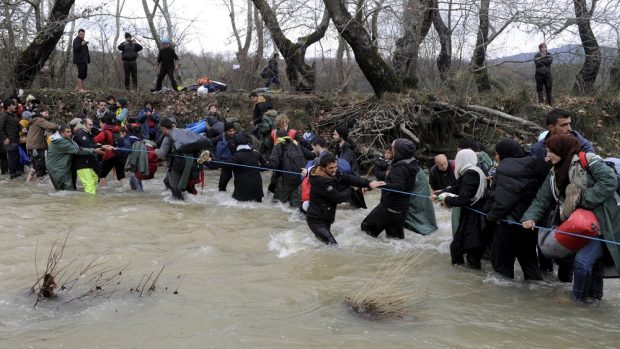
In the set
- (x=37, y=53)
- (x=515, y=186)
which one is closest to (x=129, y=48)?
(x=37, y=53)

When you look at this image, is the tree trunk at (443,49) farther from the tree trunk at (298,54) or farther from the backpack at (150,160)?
the backpack at (150,160)

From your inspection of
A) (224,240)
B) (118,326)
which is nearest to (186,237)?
(224,240)

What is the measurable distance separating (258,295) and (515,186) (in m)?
2.92

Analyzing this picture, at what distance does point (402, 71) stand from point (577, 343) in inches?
507

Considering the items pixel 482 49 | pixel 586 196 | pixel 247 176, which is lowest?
pixel 247 176

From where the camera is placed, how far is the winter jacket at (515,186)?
5766 mm

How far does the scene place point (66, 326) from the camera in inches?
186

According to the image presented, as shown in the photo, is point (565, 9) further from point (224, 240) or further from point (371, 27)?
point (224, 240)

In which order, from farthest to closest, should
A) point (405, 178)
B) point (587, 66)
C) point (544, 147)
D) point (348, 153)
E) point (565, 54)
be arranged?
point (587, 66) → point (565, 54) → point (348, 153) → point (405, 178) → point (544, 147)

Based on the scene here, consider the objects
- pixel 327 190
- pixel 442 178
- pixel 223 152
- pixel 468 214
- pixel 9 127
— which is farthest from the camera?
pixel 9 127

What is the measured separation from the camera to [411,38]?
16.0m

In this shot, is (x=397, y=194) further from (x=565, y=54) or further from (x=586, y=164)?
(x=565, y=54)

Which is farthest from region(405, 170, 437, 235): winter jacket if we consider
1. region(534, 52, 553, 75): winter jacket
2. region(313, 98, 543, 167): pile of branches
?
region(534, 52, 553, 75): winter jacket

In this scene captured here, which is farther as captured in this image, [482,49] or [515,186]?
[482,49]
